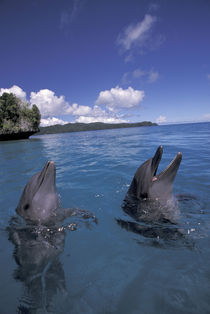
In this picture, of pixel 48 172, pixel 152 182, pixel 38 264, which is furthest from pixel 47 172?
pixel 152 182

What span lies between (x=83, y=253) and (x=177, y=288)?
1.54 metres

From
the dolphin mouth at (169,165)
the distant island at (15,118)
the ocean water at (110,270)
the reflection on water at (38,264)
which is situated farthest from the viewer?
the distant island at (15,118)

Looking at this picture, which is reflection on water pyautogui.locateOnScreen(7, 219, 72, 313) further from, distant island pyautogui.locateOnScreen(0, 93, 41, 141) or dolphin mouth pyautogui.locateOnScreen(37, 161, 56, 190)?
distant island pyautogui.locateOnScreen(0, 93, 41, 141)

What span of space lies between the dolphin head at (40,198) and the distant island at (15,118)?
54134 mm

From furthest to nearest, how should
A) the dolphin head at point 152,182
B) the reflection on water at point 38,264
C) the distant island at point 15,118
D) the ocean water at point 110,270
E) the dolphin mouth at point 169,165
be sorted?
the distant island at point 15,118
the dolphin head at point 152,182
the dolphin mouth at point 169,165
the reflection on water at point 38,264
the ocean water at point 110,270

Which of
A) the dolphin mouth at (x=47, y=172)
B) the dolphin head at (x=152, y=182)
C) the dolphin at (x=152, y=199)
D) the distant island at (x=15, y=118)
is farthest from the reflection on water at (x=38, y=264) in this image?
the distant island at (x=15, y=118)

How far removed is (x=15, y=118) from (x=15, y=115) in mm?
1025

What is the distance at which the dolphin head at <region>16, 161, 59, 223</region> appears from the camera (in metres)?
3.48

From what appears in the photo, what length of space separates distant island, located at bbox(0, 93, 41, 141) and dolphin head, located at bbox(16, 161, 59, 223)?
54134mm

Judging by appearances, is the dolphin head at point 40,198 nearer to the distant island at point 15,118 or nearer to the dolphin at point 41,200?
the dolphin at point 41,200

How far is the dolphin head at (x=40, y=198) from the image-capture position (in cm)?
348

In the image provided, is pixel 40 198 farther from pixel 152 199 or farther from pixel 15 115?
pixel 15 115

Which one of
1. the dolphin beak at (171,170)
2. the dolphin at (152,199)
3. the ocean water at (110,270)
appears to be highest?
the dolphin beak at (171,170)

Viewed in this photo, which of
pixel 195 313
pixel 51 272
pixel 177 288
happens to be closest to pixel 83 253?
pixel 51 272
